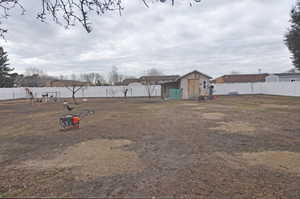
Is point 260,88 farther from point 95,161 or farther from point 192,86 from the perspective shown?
point 95,161

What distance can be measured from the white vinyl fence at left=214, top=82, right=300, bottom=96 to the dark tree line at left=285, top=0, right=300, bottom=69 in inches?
329

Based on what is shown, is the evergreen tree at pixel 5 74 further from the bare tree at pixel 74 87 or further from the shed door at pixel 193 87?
the shed door at pixel 193 87

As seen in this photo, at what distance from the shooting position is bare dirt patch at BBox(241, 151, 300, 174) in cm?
337

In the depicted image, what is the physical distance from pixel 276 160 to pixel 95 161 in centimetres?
397

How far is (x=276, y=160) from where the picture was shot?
146 inches

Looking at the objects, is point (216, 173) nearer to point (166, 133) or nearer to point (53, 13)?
point (166, 133)

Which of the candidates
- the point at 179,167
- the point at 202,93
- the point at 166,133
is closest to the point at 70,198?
the point at 179,167

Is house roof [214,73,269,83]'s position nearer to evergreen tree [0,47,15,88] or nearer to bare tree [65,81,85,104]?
bare tree [65,81,85,104]

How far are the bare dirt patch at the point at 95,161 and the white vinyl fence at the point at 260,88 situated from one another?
25.9m

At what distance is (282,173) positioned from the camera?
3131 mm

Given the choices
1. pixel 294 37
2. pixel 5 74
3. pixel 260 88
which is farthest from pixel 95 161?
pixel 5 74

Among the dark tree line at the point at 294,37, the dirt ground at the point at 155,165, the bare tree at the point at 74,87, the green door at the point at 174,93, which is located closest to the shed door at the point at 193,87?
the green door at the point at 174,93

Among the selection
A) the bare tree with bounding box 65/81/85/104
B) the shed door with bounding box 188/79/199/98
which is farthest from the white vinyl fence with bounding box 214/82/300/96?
the bare tree with bounding box 65/81/85/104

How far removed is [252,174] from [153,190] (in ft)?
6.12
